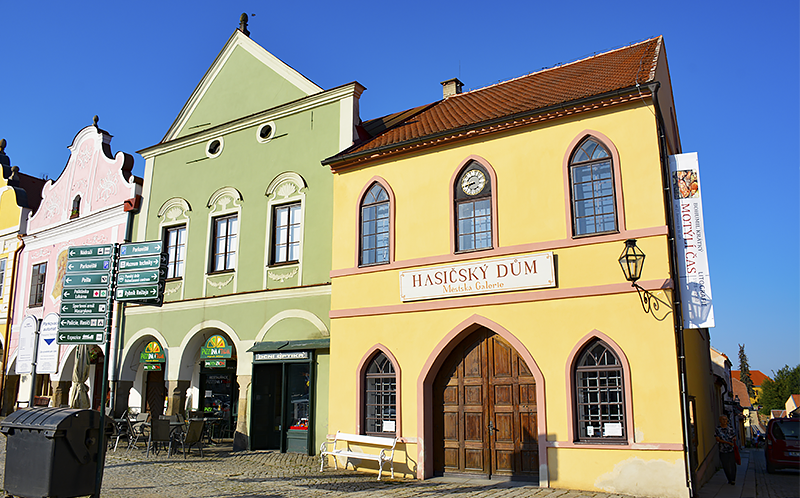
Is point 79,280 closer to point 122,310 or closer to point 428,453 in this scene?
point 428,453

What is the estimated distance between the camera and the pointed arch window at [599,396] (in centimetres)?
1041

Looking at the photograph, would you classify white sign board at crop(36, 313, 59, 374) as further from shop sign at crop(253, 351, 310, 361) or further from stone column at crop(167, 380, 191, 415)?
shop sign at crop(253, 351, 310, 361)

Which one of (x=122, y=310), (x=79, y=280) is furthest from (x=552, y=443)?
(x=122, y=310)

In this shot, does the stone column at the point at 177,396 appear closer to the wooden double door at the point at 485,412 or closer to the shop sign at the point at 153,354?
the shop sign at the point at 153,354

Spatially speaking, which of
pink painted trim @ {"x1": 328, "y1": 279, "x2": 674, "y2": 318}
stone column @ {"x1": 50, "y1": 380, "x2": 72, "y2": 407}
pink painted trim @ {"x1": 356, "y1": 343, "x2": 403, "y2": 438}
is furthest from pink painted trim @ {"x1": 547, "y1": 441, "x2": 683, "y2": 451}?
stone column @ {"x1": 50, "y1": 380, "x2": 72, "y2": 407}

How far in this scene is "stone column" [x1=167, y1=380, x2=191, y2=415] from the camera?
683 inches

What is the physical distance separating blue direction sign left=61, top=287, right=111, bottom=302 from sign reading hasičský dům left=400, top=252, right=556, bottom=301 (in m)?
5.59

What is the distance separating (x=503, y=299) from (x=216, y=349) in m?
9.02

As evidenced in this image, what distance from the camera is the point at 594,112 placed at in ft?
37.6

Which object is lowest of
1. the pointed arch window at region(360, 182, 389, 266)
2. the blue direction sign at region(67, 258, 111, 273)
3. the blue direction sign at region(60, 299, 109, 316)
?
the blue direction sign at region(60, 299, 109, 316)

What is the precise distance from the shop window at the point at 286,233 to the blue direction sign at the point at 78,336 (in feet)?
21.6

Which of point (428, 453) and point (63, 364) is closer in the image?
point (428, 453)

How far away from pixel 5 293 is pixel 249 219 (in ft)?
45.1

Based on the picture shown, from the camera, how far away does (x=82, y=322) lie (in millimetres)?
9914
